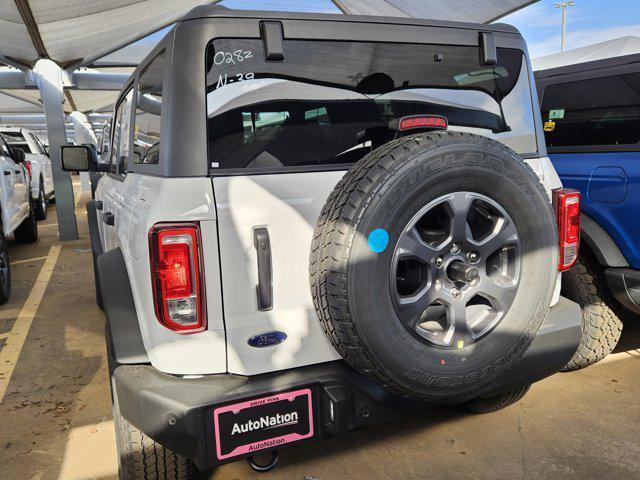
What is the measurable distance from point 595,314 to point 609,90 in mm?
1472

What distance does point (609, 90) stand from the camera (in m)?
3.45

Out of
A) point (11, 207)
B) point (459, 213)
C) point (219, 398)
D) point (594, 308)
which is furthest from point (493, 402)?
point (11, 207)

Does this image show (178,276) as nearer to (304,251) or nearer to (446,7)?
(304,251)

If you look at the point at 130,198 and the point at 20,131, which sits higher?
the point at 20,131

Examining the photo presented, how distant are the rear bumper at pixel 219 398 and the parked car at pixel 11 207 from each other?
12.9 ft

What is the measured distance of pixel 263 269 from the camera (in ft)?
5.82

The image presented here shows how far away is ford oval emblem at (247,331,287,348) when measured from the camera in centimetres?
180

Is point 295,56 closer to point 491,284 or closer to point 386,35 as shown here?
point 386,35

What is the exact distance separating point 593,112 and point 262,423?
309 cm

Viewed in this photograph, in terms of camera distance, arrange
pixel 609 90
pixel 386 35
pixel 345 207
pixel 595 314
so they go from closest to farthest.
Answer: pixel 345 207
pixel 386 35
pixel 595 314
pixel 609 90

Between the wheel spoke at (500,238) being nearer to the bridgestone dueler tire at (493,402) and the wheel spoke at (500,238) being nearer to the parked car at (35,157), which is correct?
the bridgestone dueler tire at (493,402)

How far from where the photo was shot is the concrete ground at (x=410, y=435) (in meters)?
2.37

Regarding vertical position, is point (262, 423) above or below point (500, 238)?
below

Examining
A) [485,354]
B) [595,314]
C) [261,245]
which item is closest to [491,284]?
[485,354]
